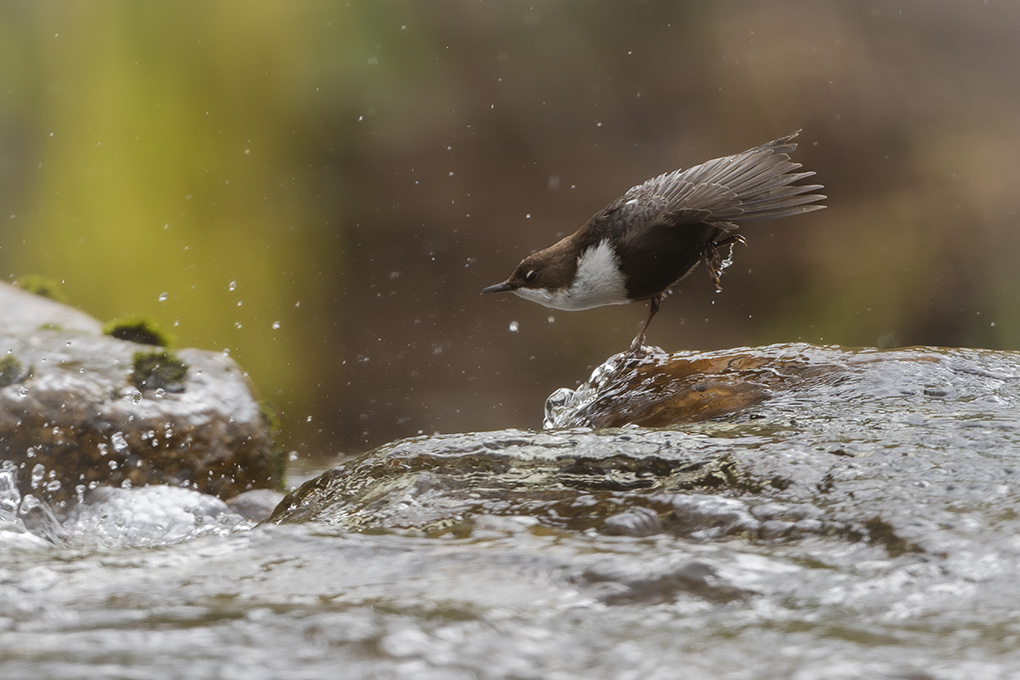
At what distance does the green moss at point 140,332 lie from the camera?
5.29m

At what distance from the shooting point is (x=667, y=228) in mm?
4031

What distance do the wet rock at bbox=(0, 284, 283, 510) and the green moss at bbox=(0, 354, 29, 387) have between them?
0.03 ft

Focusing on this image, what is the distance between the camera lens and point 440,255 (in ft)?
30.9

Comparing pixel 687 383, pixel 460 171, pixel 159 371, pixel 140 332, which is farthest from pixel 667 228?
pixel 460 171

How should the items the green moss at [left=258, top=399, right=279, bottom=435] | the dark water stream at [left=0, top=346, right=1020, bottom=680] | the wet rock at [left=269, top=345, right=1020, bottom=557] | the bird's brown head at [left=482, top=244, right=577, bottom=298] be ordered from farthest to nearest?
the green moss at [left=258, top=399, right=279, bottom=435] → the bird's brown head at [left=482, top=244, right=577, bottom=298] → the wet rock at [left=269, top=345, right=1020, bottom=557] → the dark water stream at [left=0, top=346, right=1020, bottom=680]

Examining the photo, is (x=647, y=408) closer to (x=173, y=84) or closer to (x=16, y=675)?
Answer: (x=16, y=675)

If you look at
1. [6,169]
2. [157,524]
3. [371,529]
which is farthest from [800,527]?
[6,169]

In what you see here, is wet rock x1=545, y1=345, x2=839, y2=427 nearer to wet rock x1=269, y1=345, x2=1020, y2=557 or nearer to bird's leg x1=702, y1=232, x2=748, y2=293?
wet rock x1=269, y1=345, x2=1020, y2=557

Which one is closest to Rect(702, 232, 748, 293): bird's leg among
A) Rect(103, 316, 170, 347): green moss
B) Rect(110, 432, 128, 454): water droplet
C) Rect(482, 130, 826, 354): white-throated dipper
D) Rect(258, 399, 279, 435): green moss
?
Rect(482, 130, 826, 354): white-throated dipper

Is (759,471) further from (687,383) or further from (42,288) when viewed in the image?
(42,288)

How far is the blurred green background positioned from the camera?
28.4ft

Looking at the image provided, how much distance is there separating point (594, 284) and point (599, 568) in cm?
235

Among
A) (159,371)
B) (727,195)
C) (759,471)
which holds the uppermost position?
(727,195)

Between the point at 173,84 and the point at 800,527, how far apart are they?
794 centimetres
